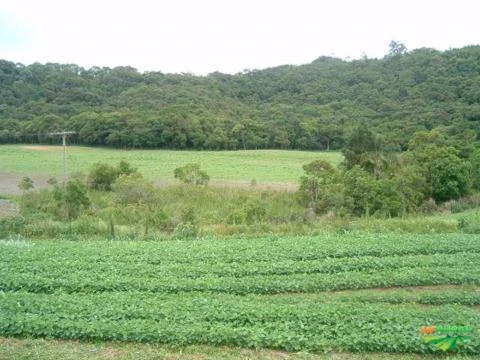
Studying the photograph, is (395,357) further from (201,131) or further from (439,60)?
(439,60)

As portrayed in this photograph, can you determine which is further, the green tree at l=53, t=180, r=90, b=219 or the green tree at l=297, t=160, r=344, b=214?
the green tree at l=297, t=160, r=344, b=214

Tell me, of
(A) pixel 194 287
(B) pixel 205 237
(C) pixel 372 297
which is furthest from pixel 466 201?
(A) pixel 194 287

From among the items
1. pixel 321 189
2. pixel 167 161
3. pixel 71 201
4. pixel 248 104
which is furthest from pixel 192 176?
pixel 248 104

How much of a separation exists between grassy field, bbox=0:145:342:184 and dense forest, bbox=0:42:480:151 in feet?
12.5

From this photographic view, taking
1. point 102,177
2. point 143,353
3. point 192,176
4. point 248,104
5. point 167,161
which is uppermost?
point 248,104

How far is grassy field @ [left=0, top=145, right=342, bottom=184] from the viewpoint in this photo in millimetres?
44406

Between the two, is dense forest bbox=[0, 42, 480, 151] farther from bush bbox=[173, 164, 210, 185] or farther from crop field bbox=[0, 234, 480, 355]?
crop field bbox=[0, 234, 480, 355]

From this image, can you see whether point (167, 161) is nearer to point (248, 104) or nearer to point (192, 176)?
point (192, 176)

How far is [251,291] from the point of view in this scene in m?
11.1

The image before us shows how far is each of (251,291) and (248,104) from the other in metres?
84.1

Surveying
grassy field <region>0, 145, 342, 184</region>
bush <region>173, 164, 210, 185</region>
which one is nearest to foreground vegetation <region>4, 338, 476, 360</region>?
bush <region>173, 164, 210, 185</region>

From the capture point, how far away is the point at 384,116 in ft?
225

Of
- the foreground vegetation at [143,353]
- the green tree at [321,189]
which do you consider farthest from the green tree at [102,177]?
the foreground vegetation at [143,353]

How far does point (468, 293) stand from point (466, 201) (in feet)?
71.9
